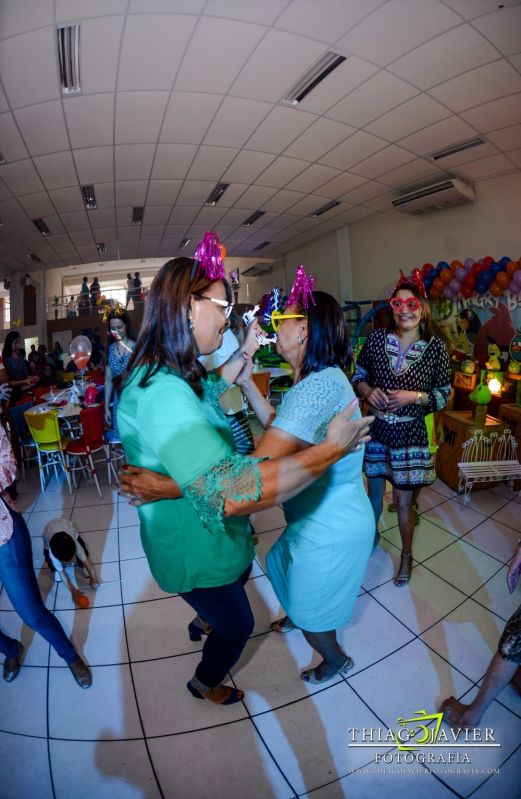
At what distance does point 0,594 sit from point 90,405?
87.7 inches

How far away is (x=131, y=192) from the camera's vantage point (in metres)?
5.36

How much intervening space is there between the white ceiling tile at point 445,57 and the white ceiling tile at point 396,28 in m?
0.10

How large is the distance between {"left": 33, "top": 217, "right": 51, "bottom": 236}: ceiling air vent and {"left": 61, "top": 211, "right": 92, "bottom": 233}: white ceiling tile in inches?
14.1

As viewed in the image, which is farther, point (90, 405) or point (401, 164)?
point (401, 164)

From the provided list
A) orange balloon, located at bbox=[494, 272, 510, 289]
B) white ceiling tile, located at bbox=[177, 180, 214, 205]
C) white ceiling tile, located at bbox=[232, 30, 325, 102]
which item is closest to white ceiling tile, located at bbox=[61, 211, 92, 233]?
white ceiling tile, located at bbox=[177, 180, 214, 205]

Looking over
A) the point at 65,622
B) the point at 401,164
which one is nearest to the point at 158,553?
the point at 65,622

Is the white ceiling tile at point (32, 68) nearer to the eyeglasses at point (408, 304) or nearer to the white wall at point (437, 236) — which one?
the eyeglasses at point (408, 304)

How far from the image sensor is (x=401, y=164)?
5066 mm

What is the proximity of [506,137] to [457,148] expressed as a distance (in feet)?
1.81

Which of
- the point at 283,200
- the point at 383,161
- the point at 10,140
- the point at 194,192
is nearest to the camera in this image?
the point at 10,140

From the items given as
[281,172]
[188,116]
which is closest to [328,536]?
[188,116]

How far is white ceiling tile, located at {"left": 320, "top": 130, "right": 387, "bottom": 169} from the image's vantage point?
432 centimetres

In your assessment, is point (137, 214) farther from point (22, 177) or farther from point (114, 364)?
point (114, 364)

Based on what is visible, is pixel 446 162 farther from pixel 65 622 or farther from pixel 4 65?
pixel 65 622
